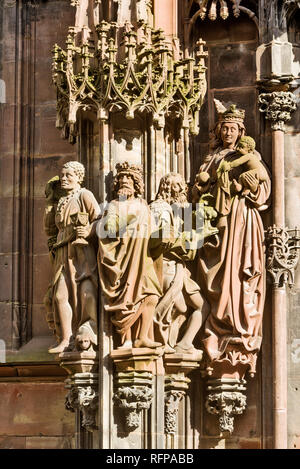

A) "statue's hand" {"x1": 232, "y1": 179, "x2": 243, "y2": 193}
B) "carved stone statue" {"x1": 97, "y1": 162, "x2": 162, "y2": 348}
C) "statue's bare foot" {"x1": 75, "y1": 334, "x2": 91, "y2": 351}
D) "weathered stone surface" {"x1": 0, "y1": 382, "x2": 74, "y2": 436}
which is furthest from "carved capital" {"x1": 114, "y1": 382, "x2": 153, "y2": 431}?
"statue's hand" {"x1": 232, "y1": 179, "x2": 243, "y2": 193}

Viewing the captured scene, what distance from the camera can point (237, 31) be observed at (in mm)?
18984

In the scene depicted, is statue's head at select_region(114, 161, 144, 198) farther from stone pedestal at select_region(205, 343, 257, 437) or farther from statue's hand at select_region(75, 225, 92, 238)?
stone pedestal at select_region(205, 343, 257, 437)

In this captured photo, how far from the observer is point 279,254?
18297 millimetres

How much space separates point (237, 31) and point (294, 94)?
0.94 m

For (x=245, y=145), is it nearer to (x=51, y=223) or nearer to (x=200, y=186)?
(x=200, y=186)

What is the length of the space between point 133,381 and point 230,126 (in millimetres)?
2957

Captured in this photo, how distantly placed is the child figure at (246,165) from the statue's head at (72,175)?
4.72 ft

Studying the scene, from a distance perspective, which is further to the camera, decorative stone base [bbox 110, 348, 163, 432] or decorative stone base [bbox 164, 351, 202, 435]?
decorative stone base [bbox 164, 351, 202, 435]

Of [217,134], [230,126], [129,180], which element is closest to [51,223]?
[129,180]

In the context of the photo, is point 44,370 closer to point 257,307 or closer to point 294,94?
point 257,307

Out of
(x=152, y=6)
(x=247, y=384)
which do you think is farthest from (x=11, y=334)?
(x=152, y=6)

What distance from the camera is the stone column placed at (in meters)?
18.1

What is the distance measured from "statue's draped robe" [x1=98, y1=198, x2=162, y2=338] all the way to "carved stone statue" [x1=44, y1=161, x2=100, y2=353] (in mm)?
180

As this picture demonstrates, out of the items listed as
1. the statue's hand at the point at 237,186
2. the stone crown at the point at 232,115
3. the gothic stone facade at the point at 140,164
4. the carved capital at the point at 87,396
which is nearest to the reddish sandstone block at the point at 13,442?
the gothic stone facade at the point at 140,164
